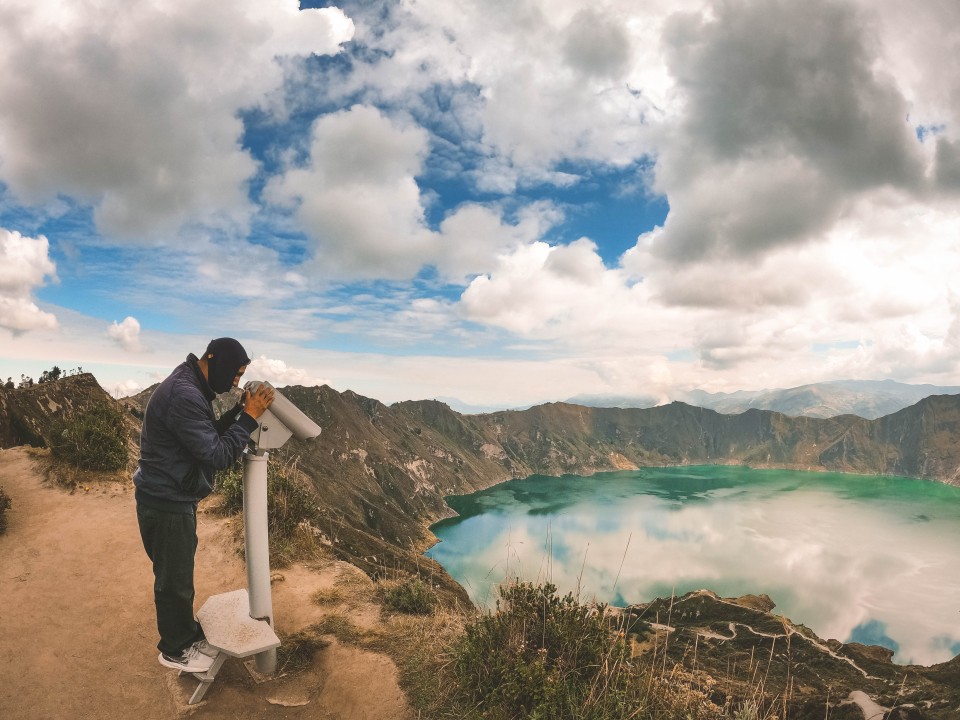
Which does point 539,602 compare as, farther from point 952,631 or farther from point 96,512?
point 952,631

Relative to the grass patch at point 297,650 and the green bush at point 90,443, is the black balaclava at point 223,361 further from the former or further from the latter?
the green bush at point 90,443

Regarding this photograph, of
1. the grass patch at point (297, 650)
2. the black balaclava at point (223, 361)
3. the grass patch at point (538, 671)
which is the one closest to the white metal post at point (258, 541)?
Result: the grass patch at point (297, 650)

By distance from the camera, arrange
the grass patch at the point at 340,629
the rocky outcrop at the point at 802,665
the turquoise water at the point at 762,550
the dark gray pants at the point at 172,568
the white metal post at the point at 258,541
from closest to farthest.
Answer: the dark gray pants at the point at 172,568, the white metal post at the point at 258,541, the grass patch at the point at 340,629, the rocky outcrop at the point at 802,665, the turquoise water at the point at 762,550

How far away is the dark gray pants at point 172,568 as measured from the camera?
12.2 feet

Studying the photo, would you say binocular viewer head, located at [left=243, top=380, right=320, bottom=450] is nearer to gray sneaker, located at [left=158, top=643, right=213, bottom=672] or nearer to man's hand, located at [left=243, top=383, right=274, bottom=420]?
man's hand, located at [left=243, top=383, right=274, bottom=420]

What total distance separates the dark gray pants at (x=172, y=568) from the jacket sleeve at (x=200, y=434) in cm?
53

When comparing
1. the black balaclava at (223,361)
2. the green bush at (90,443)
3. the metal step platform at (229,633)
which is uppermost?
the black balaclava at (223,361)

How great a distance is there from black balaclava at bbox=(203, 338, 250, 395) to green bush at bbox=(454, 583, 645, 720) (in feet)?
10.1

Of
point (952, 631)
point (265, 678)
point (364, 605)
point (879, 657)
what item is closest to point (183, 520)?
point (265, 678)

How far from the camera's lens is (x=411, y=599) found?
19.3 feet

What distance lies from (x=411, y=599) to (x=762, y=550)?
448 feet

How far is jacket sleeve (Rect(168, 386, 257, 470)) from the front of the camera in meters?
3.58

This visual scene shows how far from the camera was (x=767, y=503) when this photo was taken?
17250 cm

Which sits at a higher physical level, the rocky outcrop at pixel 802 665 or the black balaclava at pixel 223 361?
the black balaclava at pixel 223 361
